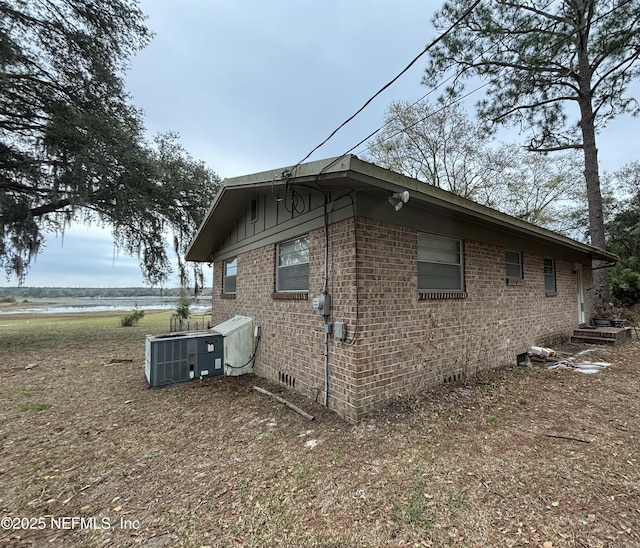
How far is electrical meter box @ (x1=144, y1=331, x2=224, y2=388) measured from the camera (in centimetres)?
551

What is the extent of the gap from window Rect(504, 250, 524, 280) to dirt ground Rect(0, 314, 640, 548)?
92.9 inches

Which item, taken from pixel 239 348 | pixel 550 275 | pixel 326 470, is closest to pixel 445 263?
pixel 326 470

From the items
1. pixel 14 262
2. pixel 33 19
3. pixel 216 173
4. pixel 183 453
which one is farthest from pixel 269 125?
pixel 183 453

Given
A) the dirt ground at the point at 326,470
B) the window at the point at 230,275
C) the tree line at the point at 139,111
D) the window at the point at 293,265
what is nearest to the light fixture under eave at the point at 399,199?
the window at the point at 293,265

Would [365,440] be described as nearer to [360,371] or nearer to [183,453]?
[360,371]

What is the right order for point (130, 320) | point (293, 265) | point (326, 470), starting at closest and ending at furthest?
point (326, 470) < point (293, 265) < point (130, 320)

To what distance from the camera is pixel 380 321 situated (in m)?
3.98

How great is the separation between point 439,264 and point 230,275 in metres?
5.49

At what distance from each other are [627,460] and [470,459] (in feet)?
4.52

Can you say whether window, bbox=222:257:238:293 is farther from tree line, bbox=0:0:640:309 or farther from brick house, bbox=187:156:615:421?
tree line, bbox=0:0:640:309

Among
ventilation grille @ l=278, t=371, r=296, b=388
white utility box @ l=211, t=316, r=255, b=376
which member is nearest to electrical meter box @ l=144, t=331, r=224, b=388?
white utility box @ l=211, t=316, r=255, b=376

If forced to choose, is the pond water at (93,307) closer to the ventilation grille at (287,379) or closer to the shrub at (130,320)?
the shrub at (130,320)

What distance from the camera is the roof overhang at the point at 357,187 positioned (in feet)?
10.9

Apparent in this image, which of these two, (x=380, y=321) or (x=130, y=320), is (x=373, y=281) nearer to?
(x=380, y=321)
